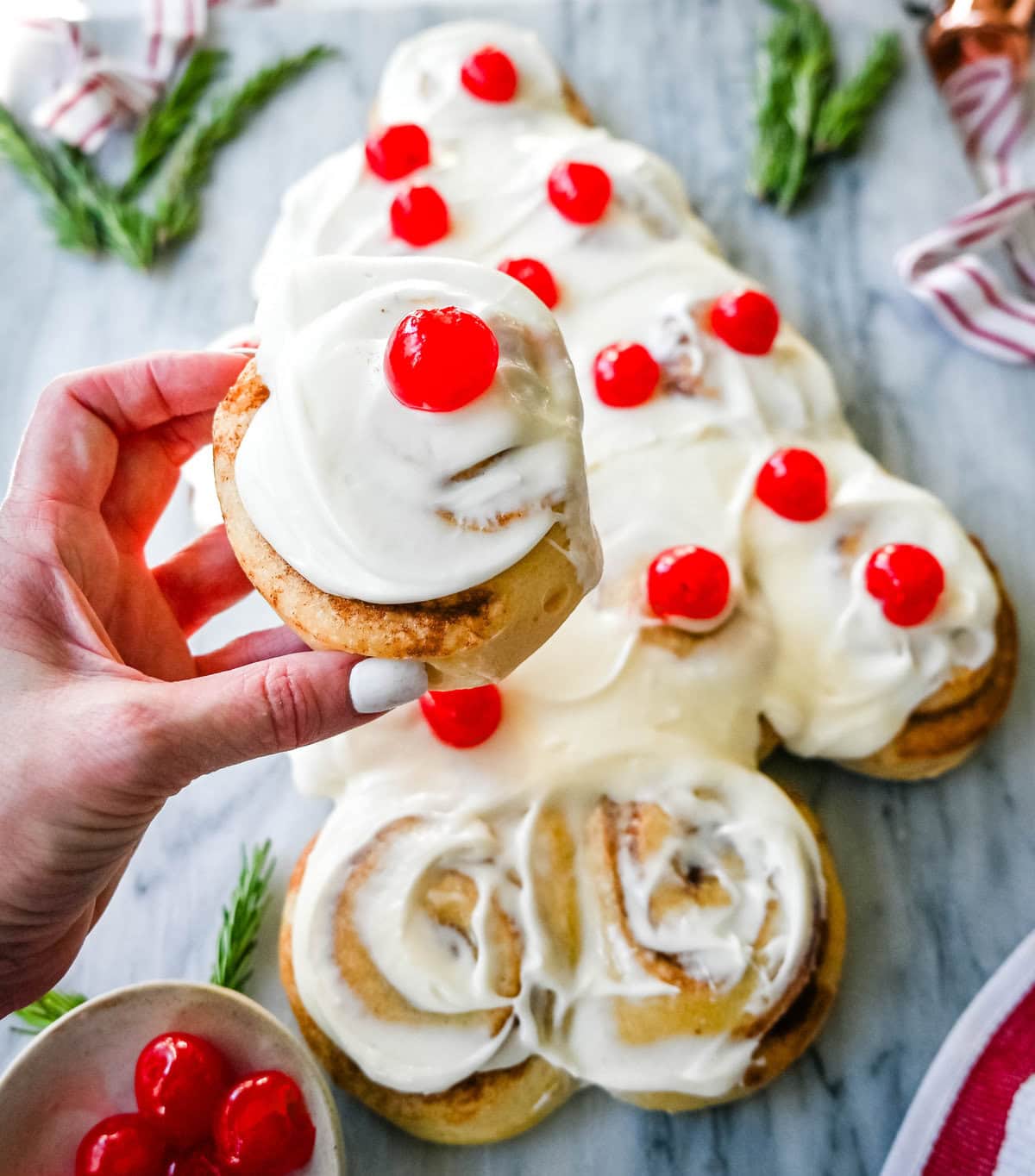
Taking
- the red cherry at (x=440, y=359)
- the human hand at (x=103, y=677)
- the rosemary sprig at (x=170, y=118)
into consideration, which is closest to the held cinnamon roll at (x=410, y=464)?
the red cherry at (x=440, y=359)

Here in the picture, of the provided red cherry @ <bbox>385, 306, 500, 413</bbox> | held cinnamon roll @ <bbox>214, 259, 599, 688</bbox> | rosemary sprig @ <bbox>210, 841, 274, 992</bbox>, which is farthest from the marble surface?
red cherry @ <bbox>385, 306, 500, 413</bbox>

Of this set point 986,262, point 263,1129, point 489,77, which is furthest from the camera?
point 986,262

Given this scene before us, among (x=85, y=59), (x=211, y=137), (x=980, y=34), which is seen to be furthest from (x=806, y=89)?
(x=85, y=59)

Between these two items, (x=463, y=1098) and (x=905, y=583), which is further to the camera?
(x=905, y=583)

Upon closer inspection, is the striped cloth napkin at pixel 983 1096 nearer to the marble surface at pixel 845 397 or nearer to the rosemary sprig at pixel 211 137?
the marble surface at pixel 845 397

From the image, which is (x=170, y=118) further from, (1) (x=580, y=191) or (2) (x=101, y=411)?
(2) (x=101, y=411)

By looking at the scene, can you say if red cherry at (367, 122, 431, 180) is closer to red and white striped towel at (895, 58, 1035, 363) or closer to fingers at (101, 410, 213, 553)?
fingers at (101, 410, 213, 553)

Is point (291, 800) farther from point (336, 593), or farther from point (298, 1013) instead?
point (336, 593)
